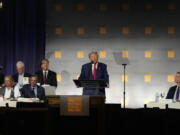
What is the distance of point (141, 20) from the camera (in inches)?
371

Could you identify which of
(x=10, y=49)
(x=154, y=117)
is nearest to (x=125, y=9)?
(x=10, y=49)

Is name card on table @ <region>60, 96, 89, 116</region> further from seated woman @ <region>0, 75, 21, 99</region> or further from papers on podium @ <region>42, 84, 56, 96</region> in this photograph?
papers on podium @ <region>42, 84, 56, 96</region>

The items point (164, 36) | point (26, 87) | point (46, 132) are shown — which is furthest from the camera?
point (164, 36)

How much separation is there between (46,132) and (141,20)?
6143 mm

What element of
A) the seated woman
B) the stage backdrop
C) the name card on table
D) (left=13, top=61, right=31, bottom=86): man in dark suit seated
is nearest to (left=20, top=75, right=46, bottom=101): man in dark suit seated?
the seated woman

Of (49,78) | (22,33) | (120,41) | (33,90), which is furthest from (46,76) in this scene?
(120,41)

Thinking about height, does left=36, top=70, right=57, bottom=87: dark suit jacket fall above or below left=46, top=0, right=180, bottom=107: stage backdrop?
below

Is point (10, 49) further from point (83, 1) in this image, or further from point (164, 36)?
point (164, 36)

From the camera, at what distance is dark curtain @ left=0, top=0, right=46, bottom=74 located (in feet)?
31.6

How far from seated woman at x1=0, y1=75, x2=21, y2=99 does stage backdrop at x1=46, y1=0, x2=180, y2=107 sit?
2310 mm

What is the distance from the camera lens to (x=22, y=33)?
9703 millimetres

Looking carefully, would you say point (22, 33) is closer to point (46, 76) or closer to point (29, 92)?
point (46, 76)

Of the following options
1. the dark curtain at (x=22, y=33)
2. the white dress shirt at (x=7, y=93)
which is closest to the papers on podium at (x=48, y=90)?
the white dress shirt at (x=7, y=93)

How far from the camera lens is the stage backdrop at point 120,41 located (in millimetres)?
9266
